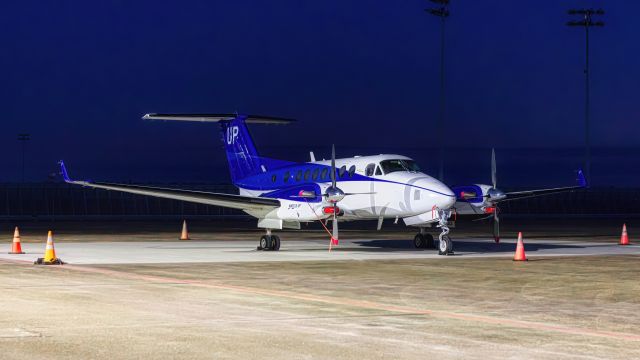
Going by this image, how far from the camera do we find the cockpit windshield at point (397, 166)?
3023 cm

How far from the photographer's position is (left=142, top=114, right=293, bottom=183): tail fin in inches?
1438

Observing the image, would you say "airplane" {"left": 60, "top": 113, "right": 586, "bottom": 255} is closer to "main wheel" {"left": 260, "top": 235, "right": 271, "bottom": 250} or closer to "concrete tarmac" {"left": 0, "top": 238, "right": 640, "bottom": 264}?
"main wheel" {"left": 260, "top": 235, "right": 271, "bottom": 250}

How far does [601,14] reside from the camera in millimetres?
77188

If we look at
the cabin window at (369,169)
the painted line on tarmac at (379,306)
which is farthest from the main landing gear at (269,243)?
the painted line on tarmac at (379,306)

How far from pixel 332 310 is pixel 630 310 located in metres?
4.76

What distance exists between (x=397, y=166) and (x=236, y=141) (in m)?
9.16

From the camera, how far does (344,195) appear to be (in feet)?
98.9

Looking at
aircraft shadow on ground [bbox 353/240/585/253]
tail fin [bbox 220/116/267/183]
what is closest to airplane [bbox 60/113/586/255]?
aircraft shadow on ground [bbox 353/240/585/253]

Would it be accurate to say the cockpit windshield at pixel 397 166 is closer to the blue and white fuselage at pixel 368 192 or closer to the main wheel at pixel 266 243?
the blue and white fuselage at pixel 368 192

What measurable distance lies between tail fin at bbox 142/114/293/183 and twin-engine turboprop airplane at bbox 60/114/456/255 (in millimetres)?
2548

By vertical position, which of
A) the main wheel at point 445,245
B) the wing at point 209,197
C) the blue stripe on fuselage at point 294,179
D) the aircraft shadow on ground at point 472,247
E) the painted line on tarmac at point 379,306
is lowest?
the aircraft shadow on ground at point 472,247

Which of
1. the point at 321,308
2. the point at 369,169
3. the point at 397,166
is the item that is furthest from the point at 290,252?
the point at 321,308

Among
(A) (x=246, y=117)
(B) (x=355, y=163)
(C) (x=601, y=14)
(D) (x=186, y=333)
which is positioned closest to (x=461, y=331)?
(D) (x=186, y=333)

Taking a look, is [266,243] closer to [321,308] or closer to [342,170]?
[342,170]
